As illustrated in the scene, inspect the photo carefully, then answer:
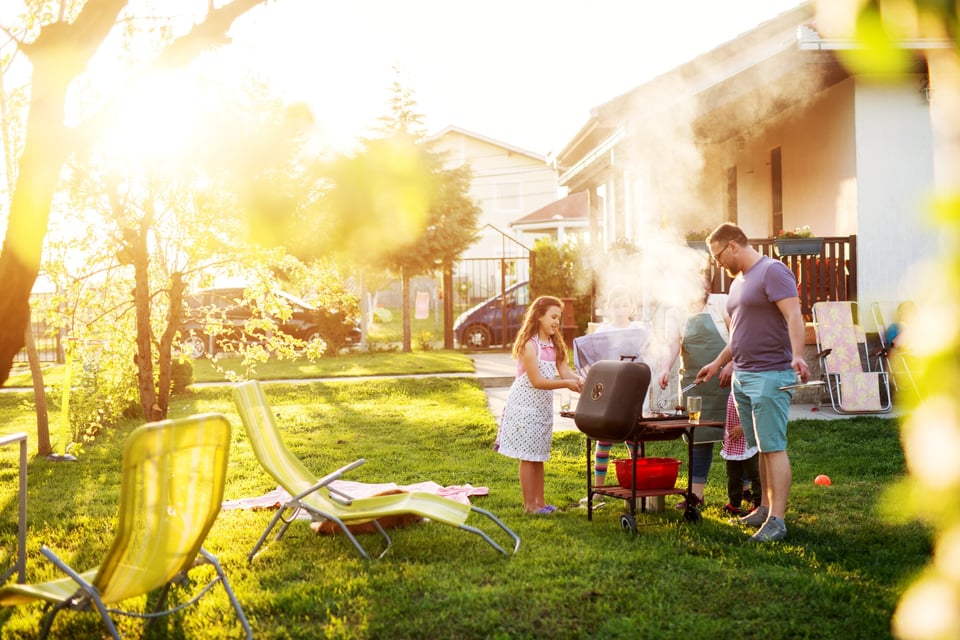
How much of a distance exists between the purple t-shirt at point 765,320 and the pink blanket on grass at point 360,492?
239 cm

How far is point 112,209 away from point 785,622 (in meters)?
7.54

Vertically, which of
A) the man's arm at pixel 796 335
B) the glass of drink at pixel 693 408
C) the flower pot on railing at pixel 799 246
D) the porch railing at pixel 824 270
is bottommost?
the glass of drink at pixel 693 408

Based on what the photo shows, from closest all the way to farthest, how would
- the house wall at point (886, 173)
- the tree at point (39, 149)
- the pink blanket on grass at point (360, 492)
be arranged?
the tree at point (39, 149) → the pink blanket on grass at point (360, 492) → the house wall at point (886, 173)

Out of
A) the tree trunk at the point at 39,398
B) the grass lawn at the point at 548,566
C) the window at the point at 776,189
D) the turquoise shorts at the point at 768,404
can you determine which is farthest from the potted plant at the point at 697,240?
the tree trunk at the point at 39,398

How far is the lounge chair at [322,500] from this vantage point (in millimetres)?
5359

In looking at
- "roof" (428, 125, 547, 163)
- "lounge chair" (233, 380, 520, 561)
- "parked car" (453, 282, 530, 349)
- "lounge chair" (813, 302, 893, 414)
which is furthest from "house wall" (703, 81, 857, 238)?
"roof" (428, 125, 547, 163)

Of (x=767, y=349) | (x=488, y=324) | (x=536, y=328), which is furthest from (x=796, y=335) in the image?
(x=488, y=324)

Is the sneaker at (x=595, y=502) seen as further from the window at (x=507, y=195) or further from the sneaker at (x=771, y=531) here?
the window at (x=507, y=195)

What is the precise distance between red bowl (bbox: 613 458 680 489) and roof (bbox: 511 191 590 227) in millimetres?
24504

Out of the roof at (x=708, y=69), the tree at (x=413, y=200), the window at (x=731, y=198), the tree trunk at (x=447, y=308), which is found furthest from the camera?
the tree at (x=413, y=200)

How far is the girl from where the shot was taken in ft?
21.6

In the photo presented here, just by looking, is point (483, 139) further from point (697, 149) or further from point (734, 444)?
point (734, 444)

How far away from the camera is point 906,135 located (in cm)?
1188

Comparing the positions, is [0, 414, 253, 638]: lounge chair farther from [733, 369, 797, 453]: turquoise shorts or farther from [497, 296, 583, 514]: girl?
[733, 369, 797, 453]: turquoise shorts
